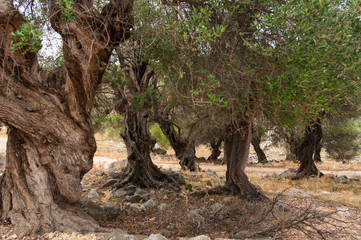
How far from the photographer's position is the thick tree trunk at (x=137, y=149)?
28.0 ft

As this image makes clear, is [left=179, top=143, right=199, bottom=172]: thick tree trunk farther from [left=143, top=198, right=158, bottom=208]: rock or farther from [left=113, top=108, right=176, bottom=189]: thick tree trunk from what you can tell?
[left=143, top=198, right=158, bottom=208]: rock

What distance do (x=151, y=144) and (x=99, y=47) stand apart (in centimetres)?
489

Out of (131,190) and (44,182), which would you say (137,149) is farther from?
(44,182)

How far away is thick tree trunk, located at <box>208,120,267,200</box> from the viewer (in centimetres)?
702

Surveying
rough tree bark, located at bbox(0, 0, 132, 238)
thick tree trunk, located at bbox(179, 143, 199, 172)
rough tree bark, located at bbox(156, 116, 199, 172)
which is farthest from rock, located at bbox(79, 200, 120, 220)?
thick tree trunk, located at bbox(179, 143, 199, 172)

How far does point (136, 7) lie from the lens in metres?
7.15

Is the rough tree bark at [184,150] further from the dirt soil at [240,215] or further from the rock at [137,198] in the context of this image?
the rock at [137,198]

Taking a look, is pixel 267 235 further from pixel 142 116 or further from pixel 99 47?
pixel 142 116

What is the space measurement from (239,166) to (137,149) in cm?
310

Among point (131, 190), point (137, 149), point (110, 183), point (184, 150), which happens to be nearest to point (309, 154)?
point (184, 150)

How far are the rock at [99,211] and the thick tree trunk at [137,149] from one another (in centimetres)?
273

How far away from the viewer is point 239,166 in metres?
7.21

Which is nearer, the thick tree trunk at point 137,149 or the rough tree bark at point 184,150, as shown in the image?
the thick tree trunk at point 137,149

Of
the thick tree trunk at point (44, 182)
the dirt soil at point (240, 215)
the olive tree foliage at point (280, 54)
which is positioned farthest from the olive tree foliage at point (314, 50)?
the thick tree trunk at point (44, 182)
